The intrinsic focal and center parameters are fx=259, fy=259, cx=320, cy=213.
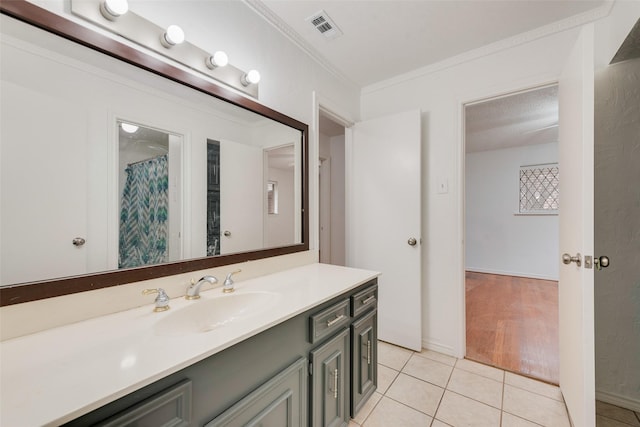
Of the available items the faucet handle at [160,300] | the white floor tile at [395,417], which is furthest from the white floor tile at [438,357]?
the faucet handle at [160,300]

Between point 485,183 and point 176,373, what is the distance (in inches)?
222

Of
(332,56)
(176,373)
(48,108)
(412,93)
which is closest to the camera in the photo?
(176,373)

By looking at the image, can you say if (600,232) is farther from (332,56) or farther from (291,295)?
(332,56)

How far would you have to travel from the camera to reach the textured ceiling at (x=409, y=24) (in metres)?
1.56

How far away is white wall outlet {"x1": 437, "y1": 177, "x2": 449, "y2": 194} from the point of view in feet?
6.98

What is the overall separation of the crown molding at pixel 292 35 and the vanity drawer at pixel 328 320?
5.69 feet

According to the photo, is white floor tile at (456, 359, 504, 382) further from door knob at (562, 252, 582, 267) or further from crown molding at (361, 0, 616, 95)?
crown molding at (361, 0, 616, 95)

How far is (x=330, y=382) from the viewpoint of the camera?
1.19 metres

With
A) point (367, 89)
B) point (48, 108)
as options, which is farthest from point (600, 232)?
point (48, 108)

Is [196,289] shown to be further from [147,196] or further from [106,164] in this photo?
[106,164]

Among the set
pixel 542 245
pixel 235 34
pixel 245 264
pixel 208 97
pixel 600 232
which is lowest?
pixel 542 245

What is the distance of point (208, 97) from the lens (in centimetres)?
130

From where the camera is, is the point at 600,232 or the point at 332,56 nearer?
the point at 600,232

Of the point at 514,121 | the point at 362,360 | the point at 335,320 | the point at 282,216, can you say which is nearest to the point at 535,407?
the point at 362,360
